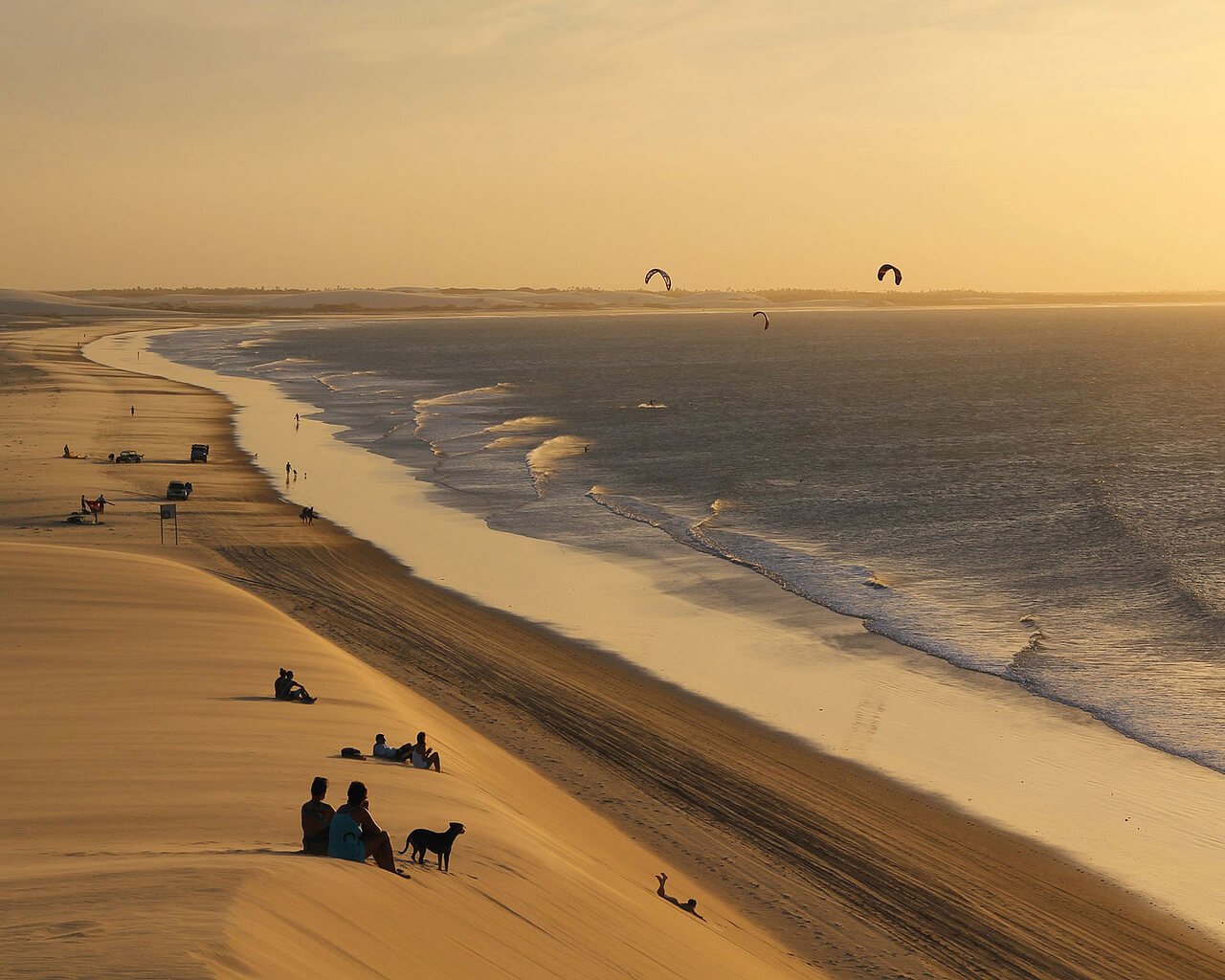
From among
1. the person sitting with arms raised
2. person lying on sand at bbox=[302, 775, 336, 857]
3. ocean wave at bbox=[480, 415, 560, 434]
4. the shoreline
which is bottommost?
the shoreline

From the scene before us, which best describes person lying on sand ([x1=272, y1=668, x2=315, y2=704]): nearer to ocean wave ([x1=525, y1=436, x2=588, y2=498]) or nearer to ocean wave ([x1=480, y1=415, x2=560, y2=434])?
ocean wave ([x1=525, y1=436, x2=588, y2=498])

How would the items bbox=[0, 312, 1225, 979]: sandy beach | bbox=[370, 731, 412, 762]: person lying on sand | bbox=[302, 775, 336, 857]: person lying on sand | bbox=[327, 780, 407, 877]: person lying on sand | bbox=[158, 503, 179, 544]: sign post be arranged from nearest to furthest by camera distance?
bbox=[0, 312, 1225, 979]: sandy beach
bbox=[327, 780, 407, 877]: person lying on sand
bbox=[302, 775, 336, 857]: person lying on sand
bbox=[370, 731, 412, 762]: person lying on sand
bbox=[158, 503, 179, 544]: sign post

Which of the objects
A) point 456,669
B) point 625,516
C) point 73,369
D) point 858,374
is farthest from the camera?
point 858,374

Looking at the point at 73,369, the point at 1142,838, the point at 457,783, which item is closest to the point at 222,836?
the point at 457,783

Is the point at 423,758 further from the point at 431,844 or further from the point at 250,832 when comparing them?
the point at 431,844

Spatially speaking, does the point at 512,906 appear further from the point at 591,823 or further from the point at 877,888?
the point at 877,888

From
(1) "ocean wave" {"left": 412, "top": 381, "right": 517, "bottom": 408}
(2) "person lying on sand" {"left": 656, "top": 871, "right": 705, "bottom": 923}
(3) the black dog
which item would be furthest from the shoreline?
(1) "ocean wave" {"left": 412, "top": 381, "right": 517, "bottom": 408}

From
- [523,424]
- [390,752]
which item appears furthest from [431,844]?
[523,424]
